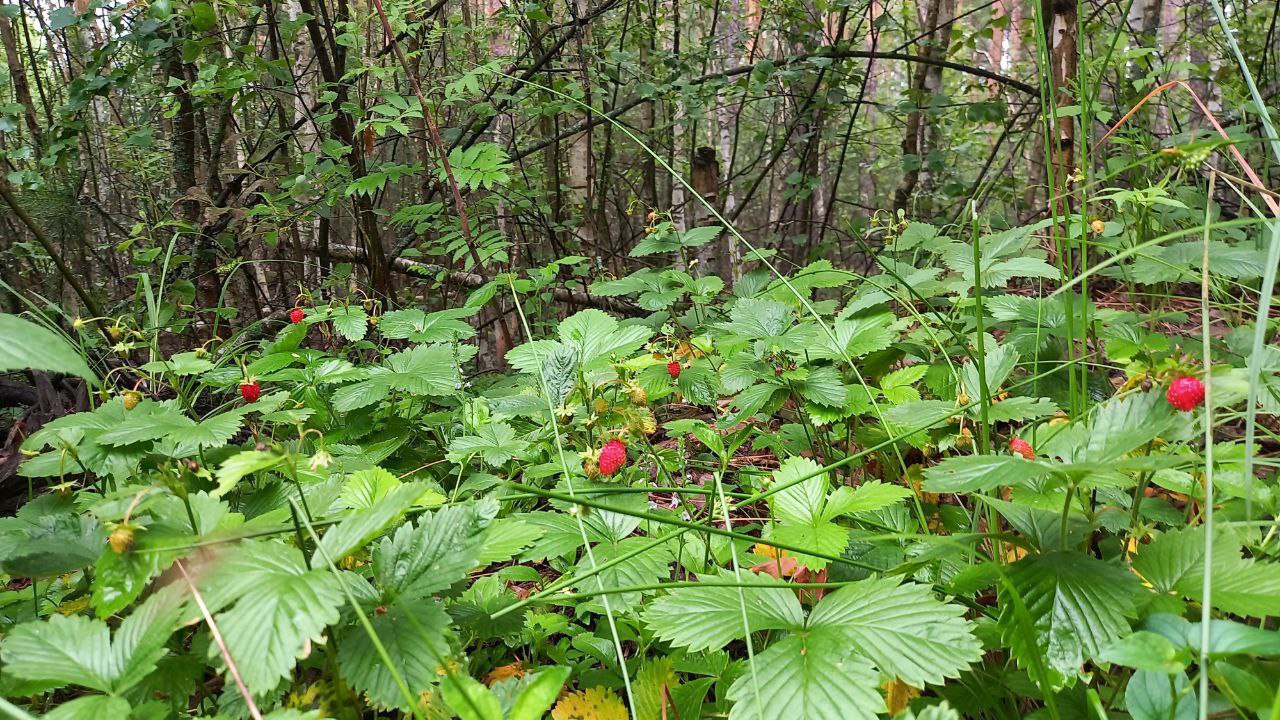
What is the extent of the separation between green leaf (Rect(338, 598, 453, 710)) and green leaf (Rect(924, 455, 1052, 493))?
49cm

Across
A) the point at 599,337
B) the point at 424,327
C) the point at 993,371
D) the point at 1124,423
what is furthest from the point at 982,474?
the point at 424,327

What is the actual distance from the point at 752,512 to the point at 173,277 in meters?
2.99

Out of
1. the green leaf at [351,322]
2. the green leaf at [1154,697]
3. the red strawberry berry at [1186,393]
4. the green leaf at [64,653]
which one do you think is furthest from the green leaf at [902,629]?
the green leaf at [351,322]

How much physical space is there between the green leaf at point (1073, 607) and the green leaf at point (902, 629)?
54 mm

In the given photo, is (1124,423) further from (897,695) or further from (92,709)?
(92,709)

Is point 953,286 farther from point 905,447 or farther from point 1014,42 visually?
point 1014,42

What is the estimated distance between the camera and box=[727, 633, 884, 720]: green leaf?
0.64m

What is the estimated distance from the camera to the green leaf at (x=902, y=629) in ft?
2.16

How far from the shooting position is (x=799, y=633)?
73 cm

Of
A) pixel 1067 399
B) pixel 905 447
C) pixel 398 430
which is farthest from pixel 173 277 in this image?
pixel 1067 399

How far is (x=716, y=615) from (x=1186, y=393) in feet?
1.67

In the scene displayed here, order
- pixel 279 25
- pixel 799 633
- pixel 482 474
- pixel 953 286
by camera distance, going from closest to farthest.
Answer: pixel 799 633
pixel 482 474
pixel 953 286
pixel 279 25

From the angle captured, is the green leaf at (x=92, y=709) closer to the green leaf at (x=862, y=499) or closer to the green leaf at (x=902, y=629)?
the green leaf at (x=902, y=629)

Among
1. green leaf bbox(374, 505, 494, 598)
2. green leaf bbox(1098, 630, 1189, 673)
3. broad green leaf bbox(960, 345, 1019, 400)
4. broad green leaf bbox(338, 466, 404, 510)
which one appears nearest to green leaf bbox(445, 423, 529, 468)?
broad green leaf bbox(338, 466, 404, 510)
